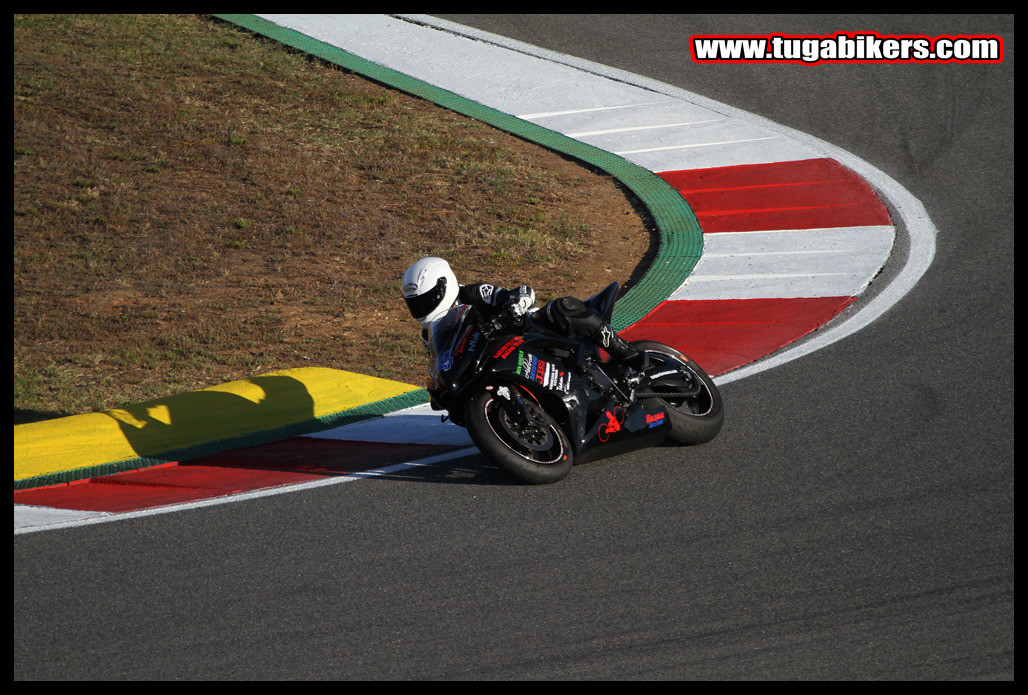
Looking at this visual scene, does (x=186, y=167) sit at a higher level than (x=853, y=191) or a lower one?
lower

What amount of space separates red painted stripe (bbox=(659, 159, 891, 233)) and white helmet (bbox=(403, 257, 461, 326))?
5.05m

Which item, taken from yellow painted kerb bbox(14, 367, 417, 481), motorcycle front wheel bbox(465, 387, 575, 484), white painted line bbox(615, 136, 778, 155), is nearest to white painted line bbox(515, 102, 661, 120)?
white painted line bbox(615, 136, 778, 155)

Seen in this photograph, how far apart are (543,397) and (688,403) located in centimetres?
113

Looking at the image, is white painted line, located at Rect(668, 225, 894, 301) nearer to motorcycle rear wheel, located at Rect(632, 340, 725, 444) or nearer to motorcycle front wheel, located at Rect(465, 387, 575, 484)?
motorcycle rear wheel, located at Rect(632, 340, 725, 444)

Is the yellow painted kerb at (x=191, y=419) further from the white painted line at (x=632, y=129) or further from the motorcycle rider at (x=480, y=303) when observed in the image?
the white painted line at (x=632, y=129)

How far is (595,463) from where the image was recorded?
20.0 ft

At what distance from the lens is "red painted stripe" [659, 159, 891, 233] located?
10.3 m

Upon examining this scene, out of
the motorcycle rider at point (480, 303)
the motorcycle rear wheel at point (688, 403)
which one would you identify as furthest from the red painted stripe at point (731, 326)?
the motorcycle rider at point (480, 303)

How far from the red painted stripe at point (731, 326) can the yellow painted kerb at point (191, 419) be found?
227 cm

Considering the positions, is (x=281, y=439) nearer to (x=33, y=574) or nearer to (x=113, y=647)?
(x=33, y=574)

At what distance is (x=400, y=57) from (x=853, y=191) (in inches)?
321

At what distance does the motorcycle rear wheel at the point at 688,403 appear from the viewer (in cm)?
609

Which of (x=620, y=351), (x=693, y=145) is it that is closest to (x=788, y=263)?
(x=693, y=145)
